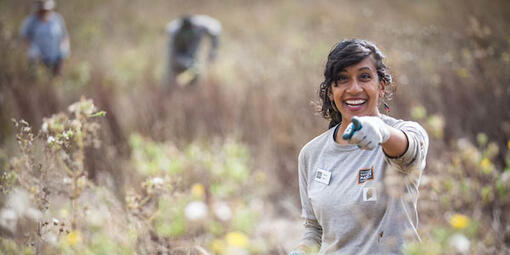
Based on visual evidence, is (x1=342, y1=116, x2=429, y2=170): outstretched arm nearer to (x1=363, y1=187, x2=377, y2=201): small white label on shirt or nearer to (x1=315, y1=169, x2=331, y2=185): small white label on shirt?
(x1=363, y1=187, x2=377, y2=201): small white label on shirt

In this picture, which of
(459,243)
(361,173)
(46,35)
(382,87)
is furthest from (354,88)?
(46,35)

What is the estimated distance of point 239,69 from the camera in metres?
5.52

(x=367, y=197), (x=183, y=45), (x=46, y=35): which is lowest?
(x=367, y=197)

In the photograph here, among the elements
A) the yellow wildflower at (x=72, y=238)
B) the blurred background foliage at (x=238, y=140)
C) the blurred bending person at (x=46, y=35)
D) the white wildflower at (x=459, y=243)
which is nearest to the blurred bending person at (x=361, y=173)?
the white wildflower at (x=459, y=243)

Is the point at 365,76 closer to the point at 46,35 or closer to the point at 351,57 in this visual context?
the point at 351,57

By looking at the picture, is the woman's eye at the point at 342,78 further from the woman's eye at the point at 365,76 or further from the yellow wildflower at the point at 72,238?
the yellow wildflower at the point at 72,238

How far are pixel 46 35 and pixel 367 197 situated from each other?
235 inches

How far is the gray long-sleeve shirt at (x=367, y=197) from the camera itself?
1.25 metres

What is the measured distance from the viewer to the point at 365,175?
1.30 m

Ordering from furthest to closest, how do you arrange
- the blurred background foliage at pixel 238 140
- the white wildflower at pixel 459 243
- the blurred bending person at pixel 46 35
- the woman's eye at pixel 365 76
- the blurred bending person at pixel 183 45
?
the blurred bending person at pixel 46 35, the blurred bending person at pixel 183 45, the blurred background foliage at pixel 238 140, the woman's eye at pixel 365 76, the white wildflower at pixel 459 243

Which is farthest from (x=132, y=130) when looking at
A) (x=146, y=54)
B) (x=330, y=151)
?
(x=146, y=54)

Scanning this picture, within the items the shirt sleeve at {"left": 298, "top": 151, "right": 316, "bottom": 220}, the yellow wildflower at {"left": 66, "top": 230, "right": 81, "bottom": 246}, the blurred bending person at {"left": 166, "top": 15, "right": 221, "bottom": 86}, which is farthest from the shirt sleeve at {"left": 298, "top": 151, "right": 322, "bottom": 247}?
the blurred bending person at {"left": 166, "top": 15, "right": 221, "bottom": 86}

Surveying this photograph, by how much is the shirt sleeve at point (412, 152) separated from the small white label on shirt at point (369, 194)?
83 mm

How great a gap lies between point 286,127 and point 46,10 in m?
4.03
